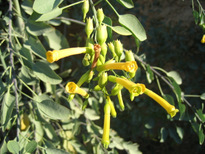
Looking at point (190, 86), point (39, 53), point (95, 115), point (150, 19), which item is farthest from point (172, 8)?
point (39, 53)

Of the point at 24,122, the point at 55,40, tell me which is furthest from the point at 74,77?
the point at 55,40

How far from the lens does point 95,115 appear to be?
64.2 inches

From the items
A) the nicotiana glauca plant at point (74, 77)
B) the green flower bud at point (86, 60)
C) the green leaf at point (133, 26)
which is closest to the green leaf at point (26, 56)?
→ the nicotiana glauca plant at point (74, 77)

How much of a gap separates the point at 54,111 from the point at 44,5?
40cm

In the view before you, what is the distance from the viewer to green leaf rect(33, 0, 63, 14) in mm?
682

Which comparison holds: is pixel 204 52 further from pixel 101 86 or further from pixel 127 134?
pixel 101 86

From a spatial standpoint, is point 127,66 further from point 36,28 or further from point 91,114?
point 91,114

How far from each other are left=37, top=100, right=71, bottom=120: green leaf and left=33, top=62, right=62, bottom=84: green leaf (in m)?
0.11

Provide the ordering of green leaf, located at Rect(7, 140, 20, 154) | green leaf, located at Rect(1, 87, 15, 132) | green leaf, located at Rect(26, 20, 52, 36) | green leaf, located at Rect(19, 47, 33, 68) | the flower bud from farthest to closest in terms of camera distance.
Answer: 1. the flower bud
2. green leaf, located at Rect(26, 20, 52, 36)
3. green leaf, located at Rect(19, 47, 33, 68)
4. green leaf, located at Rect(1, 87, 15, 132)
5. green leaf, located at Rect(7, 140, 20, 154)

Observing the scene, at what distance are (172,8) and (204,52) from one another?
478 mm

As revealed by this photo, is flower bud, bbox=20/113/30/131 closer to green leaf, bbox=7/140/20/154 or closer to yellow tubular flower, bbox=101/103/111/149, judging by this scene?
green leaf, bbox=7/140/20/154

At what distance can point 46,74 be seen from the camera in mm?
1010

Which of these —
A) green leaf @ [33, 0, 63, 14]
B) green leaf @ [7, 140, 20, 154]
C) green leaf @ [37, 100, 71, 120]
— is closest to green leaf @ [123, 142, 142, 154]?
green leaf @ [37, 100, 71, 120]

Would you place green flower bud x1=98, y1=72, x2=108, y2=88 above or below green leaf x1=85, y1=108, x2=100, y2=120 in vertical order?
above
